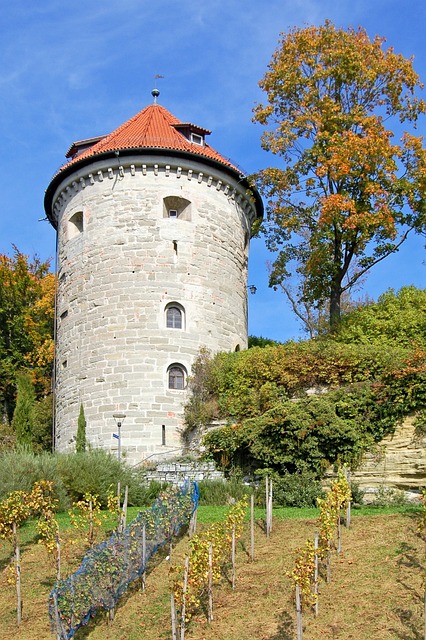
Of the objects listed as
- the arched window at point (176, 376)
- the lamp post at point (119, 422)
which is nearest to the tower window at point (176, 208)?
the arched window at point (176, 376)

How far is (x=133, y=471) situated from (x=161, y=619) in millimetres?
8969

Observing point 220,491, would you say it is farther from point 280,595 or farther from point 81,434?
point 280,595

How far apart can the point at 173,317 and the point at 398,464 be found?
9.52 metres

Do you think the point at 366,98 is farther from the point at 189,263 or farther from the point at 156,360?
the point at 156,360

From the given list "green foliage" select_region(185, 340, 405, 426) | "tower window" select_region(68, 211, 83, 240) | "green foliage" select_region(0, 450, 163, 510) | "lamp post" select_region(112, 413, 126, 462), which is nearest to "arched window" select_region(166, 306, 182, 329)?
"green foliage" select_region(185, 340, 405, 426)

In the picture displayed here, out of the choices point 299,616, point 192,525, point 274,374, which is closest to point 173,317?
point 274,374

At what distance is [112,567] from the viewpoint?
1398 cm

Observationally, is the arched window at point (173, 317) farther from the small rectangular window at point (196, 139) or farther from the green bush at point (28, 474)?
the green bush at point (28, 474)

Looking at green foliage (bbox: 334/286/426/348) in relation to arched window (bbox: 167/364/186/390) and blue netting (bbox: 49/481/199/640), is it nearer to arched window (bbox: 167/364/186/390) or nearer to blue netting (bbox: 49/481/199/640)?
arched window (bbox: 167/364/186/390)

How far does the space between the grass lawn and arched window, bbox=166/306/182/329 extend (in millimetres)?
10414

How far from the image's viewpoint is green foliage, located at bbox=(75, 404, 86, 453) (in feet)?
82.1

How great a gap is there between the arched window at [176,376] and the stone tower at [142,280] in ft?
0.11

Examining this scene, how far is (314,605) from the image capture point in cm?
1303

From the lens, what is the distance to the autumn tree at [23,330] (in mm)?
34062
